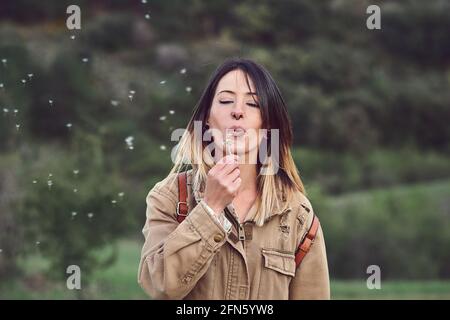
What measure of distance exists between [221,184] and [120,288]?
278 inches

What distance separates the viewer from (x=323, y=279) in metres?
2.29

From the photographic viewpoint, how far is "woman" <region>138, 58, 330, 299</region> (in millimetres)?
2117

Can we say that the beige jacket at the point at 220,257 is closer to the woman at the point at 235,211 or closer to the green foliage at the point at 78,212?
the woman at the point at 235,211

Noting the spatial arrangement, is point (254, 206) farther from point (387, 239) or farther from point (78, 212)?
point (387, 239)

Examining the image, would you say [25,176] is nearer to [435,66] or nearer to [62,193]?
[62,193]

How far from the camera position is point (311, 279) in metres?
2.29

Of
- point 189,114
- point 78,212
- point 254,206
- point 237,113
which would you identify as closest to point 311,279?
point 254,206

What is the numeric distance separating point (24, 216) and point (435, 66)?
9735 millimetres

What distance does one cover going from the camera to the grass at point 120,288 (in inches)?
333

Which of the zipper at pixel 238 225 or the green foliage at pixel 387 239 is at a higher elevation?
the green foliage at pixel 387 239

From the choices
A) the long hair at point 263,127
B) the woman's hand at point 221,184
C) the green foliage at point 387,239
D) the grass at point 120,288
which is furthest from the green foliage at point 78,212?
the woman's hand at point 221,184

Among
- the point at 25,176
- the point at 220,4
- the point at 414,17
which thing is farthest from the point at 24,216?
the point at 414,17

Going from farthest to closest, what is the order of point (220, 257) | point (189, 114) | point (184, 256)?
point (189, 114) → point (220, 257) → point (184, 256)

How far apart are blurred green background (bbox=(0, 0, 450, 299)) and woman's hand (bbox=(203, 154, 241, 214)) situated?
19.5ft
